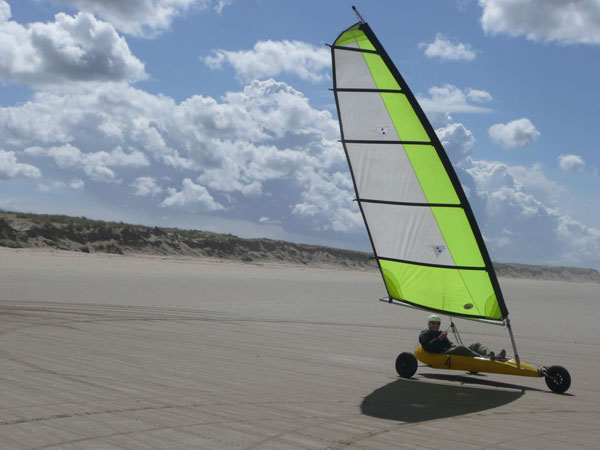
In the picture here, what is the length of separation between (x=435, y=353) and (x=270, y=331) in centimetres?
428

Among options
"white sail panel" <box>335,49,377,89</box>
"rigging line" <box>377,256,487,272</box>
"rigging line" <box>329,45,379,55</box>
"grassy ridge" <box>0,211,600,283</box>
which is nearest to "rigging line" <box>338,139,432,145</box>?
"white sail panel" <box>335,49,377,89</box>

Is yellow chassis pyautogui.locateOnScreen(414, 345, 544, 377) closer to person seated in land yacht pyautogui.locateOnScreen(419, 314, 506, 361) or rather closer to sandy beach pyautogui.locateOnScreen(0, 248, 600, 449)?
person seated in land yacht pyautogui.locateOnScreen(419, 314, 506, 361)

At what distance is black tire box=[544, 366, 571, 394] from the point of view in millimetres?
7941

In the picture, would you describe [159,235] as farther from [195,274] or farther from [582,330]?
[582,330]

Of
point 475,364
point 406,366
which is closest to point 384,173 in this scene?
point 406,366

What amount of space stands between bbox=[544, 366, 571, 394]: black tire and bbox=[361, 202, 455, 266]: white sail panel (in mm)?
1824

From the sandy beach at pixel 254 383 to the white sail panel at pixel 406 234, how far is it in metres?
1.62

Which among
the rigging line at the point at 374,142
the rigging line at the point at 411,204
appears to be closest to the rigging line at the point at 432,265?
the rigging line at the point at 411,204

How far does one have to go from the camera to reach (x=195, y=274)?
1017 inches

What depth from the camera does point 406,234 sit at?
366 inches

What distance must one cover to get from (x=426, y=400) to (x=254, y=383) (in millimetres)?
1906

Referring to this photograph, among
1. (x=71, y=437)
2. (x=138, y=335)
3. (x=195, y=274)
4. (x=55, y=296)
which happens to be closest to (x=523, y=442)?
(x=71, y=437)

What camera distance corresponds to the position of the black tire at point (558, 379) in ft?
26.1

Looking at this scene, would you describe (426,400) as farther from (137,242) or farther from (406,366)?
(137,242)
